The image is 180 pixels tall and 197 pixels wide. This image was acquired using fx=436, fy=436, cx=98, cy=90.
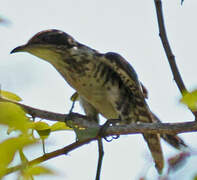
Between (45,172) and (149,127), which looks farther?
(149,127)

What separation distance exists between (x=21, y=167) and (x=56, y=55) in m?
3.84

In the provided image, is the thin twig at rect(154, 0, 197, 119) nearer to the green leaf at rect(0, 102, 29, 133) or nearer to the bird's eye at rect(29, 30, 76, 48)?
the green leaf at rect(0, 102, 29, 133)

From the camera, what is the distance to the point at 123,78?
457cm

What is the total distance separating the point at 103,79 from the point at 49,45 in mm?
690

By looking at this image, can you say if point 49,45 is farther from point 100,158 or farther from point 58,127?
point 58,127

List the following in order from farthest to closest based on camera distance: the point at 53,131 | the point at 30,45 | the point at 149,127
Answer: the point at 30,45
the point at 149,127
the point at 53,131

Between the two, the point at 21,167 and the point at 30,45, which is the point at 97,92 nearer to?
the point at 30,45

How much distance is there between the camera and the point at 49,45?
471 cm

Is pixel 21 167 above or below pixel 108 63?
above

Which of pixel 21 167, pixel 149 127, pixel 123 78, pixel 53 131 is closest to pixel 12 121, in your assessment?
pixel 21 167

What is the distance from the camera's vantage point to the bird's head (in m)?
4.54

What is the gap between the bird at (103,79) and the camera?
4551 millimetres

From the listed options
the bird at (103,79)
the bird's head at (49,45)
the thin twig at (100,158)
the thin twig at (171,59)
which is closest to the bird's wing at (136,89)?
the bird at (103,79)

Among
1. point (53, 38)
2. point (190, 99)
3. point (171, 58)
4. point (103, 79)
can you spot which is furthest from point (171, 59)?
point (53, 38)
